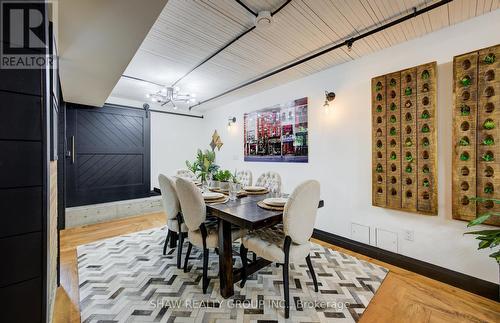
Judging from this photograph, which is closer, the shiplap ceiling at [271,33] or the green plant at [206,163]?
the shiplap ceiling at [271,33]

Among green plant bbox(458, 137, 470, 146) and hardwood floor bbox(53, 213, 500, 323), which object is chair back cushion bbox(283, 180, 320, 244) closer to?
hardwood floor bbox(53, 213, 500, 323)

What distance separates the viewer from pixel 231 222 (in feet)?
5.48

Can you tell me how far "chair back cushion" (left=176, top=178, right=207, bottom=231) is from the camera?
1854 mm

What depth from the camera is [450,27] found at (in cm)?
207

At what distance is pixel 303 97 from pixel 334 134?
0.88m

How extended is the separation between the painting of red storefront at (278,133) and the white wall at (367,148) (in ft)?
0.47

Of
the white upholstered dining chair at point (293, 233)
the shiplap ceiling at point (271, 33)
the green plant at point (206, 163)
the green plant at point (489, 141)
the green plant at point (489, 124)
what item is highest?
the shiplap ceiling at point (271, 33)

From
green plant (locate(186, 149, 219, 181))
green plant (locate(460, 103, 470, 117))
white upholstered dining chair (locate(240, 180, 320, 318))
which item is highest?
green plant (locate(460, 103, 470, 117))

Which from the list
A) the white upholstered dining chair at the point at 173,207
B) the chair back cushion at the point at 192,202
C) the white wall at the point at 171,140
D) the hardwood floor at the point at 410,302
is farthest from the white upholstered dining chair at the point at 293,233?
the white wall at the point at 171,140

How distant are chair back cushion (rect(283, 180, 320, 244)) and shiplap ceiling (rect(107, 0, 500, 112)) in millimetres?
1608

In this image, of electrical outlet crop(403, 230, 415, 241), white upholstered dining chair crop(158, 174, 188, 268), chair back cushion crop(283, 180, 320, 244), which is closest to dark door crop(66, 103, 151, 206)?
white upholstered dining chair crop(158, 174, 188, 268)

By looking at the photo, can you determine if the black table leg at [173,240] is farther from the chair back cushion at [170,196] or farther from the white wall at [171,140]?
the white wall at [171,140]

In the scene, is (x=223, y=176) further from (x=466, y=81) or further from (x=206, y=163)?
(x=466, y=81)

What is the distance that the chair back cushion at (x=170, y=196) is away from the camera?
228cm
